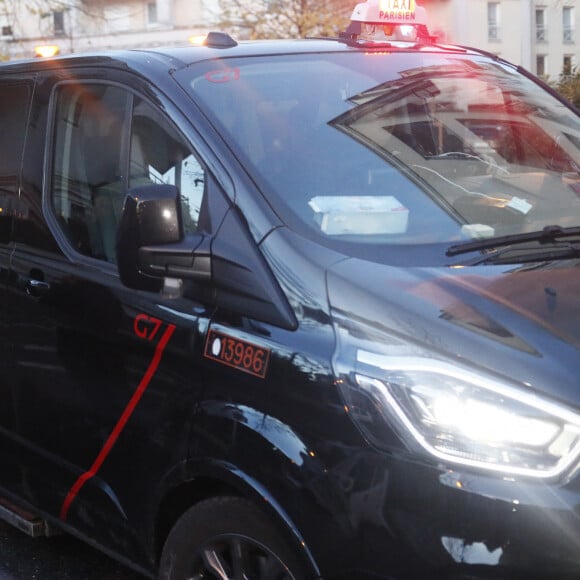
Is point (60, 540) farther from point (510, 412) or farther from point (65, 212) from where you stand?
point (510, 412)

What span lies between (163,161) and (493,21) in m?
35.1

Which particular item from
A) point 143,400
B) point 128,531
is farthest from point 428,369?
point 128,531

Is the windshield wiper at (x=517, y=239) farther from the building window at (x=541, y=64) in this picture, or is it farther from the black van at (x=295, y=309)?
the building window at (x=541, y=64)

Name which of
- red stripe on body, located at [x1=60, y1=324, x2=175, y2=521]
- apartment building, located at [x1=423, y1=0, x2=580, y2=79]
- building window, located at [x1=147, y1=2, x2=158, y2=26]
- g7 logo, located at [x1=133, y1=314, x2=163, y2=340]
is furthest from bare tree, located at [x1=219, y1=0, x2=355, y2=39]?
building window, located at [x1=147, y1=2, x2=158, y2=26]

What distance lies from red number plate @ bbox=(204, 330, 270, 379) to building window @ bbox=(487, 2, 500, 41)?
35.2 meters

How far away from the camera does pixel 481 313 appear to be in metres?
2.28

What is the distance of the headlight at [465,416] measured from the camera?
2080 millimetres

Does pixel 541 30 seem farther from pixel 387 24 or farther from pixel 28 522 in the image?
pixel 28 522

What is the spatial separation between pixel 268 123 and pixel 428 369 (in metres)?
1.08

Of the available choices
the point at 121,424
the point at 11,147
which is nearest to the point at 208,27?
the point at 11,147

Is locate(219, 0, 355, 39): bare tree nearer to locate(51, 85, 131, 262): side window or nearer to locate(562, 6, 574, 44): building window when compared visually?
locate(51, 85, 131, 262): side window

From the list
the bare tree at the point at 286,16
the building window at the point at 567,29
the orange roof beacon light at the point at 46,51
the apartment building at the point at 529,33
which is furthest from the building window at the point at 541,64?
the orange roof beacon light at the point at 46,51

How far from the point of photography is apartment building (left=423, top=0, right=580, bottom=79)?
35.9 meters

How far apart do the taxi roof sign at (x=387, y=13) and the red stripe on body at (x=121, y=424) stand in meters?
1.79
